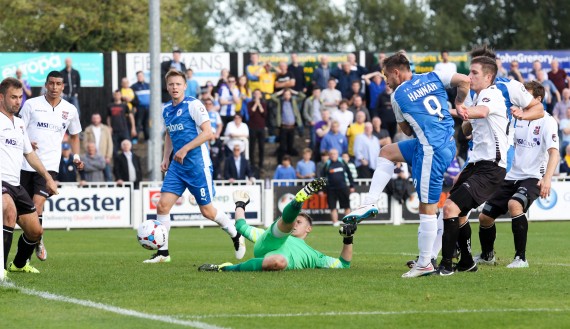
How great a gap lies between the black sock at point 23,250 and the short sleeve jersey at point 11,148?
3.04ft

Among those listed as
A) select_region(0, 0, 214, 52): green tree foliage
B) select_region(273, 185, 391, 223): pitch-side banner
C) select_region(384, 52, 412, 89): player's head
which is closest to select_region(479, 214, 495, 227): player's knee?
select_region(384, 52, 412, 89): player's head

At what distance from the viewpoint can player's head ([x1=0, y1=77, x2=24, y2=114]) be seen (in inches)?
493

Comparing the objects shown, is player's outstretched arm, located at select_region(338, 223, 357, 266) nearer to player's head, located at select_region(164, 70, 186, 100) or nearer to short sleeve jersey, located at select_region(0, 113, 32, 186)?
player's head, located at select_region(164, 70, 186, 100)

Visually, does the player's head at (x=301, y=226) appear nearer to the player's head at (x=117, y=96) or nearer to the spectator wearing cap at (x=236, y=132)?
the spectator wearing cap at (x=236, y=132)

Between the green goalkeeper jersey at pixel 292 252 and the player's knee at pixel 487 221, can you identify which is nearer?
the green goalkeeper jersey at pixel 292 252

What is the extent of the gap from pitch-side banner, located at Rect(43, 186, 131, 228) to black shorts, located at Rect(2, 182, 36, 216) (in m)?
13.1

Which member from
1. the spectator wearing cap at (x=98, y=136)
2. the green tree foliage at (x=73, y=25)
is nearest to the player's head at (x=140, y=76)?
the spectator wearing cap at (x=98, y=136)

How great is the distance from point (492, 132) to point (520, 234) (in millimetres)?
1776

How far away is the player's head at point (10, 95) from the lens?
12.5m

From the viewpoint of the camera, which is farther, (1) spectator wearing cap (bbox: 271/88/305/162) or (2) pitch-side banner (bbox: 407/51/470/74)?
(2) pitch-side banner (bbox: 407/51/470/74)

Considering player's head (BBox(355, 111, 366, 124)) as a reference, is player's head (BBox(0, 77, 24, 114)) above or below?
above

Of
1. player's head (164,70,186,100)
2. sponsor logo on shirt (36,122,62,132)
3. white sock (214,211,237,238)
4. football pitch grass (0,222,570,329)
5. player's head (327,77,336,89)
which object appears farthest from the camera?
player's head (327,77,336,89)

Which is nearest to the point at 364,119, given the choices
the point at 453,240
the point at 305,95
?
the point at 305,95

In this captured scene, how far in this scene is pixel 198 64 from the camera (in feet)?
109
